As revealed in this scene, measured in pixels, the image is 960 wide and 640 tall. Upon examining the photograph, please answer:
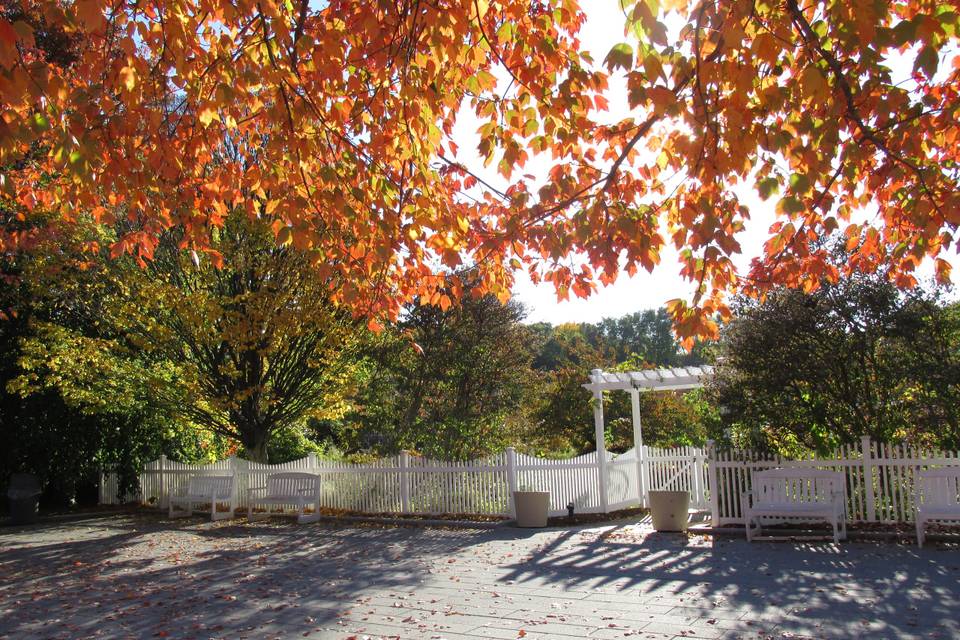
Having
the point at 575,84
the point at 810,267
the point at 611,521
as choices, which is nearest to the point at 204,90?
the point at 575,84

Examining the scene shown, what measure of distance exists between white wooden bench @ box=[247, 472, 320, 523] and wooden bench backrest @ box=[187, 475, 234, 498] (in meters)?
0.71

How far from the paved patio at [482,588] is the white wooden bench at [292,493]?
2243 millimetres

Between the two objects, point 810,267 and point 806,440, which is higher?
point 810,267

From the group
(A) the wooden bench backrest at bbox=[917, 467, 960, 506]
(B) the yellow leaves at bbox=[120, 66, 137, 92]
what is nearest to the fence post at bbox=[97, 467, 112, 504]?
(B) the yellow leaves at bbox=[120, 66, 137, 92]

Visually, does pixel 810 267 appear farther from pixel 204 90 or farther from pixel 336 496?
pixel 336 496

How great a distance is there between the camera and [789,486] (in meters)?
11.3

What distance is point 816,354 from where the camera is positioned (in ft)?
40.1

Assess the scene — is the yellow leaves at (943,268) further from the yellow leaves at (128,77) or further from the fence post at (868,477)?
the yellow leaves at (128,77)

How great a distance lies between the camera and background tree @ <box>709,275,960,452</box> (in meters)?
11.6

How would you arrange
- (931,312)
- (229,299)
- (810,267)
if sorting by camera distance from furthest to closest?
A: (229,299)
(931,312)
(810,267)

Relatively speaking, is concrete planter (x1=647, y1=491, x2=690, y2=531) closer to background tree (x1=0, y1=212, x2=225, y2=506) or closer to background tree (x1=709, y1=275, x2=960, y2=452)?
background tree (x1=709, y1=275, x2=960, y2=452)

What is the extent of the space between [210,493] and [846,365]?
12190 millimetres

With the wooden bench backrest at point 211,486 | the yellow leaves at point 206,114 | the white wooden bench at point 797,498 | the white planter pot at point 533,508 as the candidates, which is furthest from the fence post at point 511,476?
the yellow leaves at point 206,114

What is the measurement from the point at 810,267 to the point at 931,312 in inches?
227
